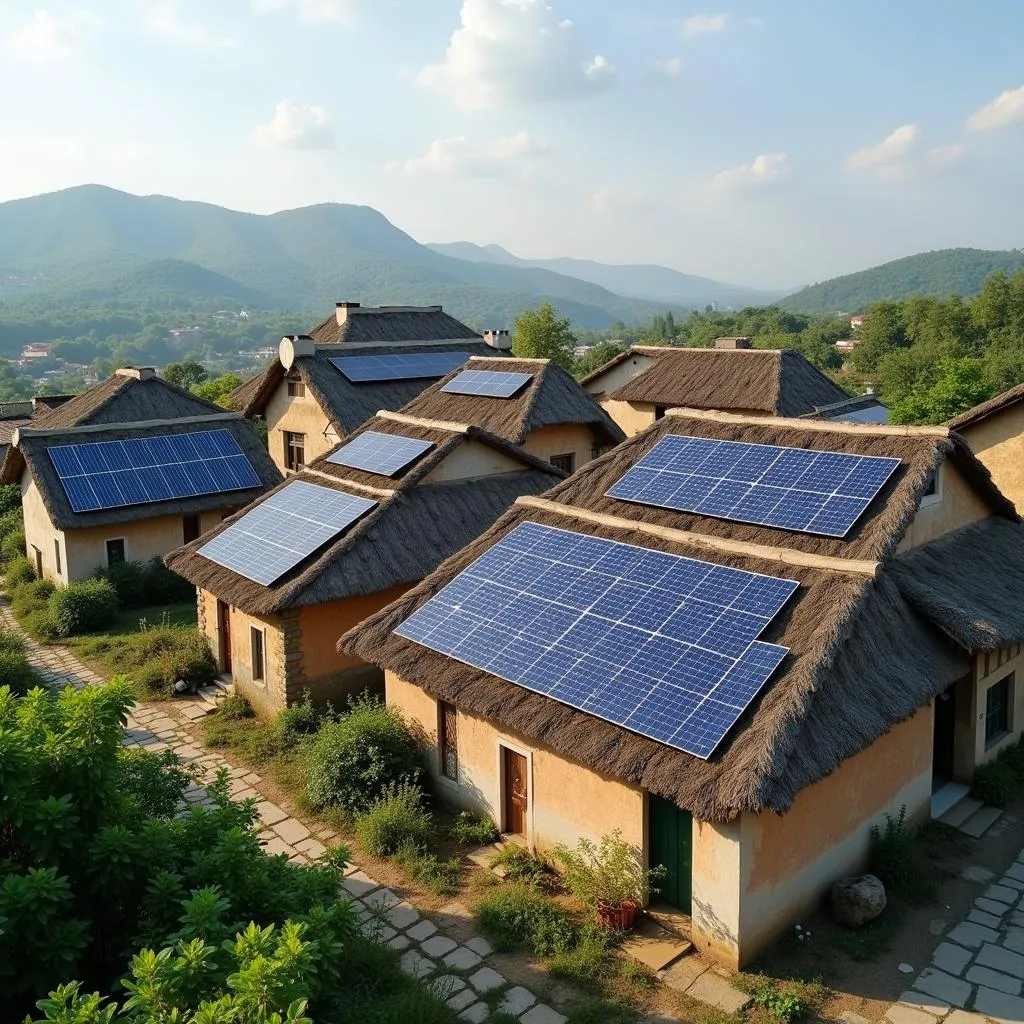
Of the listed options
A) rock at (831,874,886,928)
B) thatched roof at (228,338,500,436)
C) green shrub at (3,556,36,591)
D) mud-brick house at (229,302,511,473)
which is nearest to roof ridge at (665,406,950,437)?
rock at (831,874,886,928)

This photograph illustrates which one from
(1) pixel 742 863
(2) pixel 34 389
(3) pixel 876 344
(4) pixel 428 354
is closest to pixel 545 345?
(4) pixel 428 354

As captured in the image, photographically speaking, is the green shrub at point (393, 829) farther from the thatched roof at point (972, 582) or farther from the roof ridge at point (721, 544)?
the thatched roof at point (972, 582)

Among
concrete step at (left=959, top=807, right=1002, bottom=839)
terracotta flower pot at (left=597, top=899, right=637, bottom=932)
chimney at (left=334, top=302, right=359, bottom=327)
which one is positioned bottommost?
concrete step at (left=959, top=807, right=1002, bottom=839)

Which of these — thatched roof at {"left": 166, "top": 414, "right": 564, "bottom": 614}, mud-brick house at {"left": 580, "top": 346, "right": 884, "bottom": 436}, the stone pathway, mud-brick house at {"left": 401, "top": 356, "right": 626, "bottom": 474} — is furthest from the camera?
mud-brick house at {"left": 580, "top": 346, "right": 884, "bottom": 436}

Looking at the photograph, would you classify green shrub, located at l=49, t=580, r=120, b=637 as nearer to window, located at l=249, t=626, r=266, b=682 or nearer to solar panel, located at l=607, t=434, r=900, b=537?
window, located at l=249, t=626, r=266, b=682

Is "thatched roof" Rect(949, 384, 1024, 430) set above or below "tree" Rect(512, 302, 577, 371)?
below

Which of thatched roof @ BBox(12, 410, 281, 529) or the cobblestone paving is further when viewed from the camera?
thatched roof @ BBox(12, 410, 281, 529)

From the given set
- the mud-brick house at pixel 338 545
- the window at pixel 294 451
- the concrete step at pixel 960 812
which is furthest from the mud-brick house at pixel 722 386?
the concrete step at pixel 960 812
